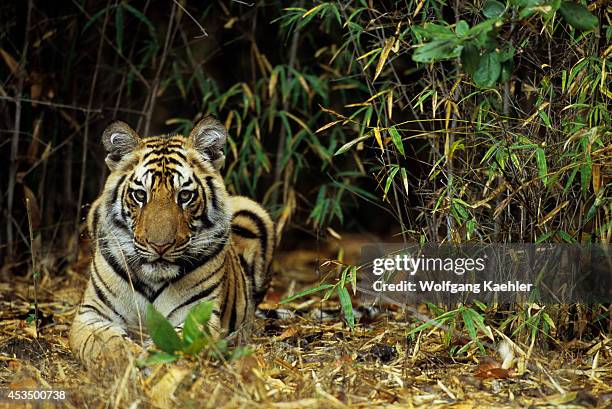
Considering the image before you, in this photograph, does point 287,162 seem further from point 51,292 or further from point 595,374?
point 595,374

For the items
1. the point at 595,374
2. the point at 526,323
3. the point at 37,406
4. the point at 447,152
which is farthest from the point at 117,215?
the point at 595,374

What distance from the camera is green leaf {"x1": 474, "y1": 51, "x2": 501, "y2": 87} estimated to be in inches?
121

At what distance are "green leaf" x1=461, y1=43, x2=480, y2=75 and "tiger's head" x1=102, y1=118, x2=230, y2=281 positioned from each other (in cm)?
150

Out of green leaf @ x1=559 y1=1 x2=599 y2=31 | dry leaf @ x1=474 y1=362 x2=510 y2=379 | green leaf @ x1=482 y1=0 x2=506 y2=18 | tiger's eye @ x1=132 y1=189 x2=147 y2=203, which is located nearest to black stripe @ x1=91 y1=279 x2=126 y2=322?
tiger's eye @ x1=132 y1=189 x2=147 y2=203

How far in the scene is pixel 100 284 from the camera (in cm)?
427

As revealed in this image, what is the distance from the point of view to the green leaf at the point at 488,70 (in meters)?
3.06

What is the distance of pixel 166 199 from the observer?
4027 mm

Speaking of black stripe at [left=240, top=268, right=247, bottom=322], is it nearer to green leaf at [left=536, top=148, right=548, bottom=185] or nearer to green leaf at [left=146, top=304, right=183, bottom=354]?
green leaf at [left=146, top=304, right=183, bottom=354]

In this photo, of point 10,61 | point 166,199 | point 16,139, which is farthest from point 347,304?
point 10,61

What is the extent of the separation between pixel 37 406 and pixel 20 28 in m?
3.39

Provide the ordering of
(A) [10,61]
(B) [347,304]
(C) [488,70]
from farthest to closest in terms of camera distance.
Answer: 1. (A) [10,61]
2. (B) [347,304]
3. (C) [488,70]

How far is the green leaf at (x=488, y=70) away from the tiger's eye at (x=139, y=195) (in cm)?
162

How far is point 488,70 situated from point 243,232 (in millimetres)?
2356

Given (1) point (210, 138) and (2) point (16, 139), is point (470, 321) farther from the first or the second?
(2) point (16, 139)
